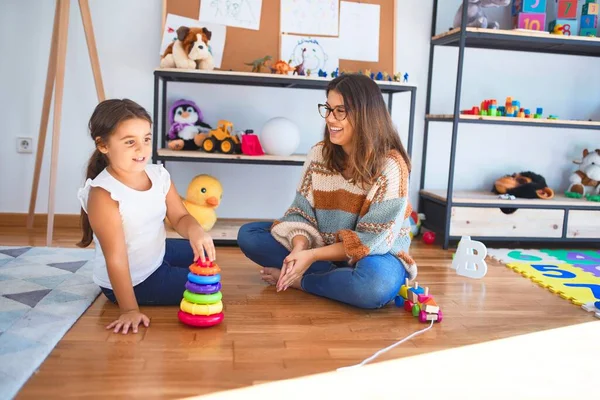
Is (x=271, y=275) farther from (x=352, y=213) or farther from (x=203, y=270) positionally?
(x=203, y=270)

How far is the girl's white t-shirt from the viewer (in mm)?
1542

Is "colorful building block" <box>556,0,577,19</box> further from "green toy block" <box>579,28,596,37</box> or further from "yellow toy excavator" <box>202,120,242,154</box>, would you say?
"yellow toy excavator" <box>202,120,242,154</box>

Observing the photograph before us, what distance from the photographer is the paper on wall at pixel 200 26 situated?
2.59 metres

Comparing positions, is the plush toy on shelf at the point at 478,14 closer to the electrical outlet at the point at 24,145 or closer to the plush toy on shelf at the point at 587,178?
Result: the plush toy on shelf at the point at 587,178

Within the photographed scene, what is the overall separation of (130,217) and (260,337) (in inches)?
17.5

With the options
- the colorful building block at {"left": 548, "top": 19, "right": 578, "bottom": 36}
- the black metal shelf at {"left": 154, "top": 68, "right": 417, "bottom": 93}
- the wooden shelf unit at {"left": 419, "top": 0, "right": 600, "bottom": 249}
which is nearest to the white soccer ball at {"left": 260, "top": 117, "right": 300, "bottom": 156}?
the black metal shelf at {"left": 154, "top": 68, "right": 417, "bottom": 93}

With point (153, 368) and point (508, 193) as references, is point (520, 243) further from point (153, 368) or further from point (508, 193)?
point (153, 368)

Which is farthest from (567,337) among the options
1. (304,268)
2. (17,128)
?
(17,128)

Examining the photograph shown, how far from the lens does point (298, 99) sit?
2811 mm

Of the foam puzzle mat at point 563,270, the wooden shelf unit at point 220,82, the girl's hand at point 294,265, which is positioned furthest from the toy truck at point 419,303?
the wooden shelf unit at point 220,82

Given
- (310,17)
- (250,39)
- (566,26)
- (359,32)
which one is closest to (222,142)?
(250,39)

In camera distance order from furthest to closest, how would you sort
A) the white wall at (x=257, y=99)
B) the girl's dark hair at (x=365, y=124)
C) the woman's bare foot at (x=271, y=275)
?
the white wall at (x=257, y=99) < the woman's bare foot at (x=271, y=275) < the girl's dark hair at (x=365, y=124)

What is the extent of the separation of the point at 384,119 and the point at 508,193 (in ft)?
4.00

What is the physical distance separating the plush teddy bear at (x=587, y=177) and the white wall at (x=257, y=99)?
13cm
